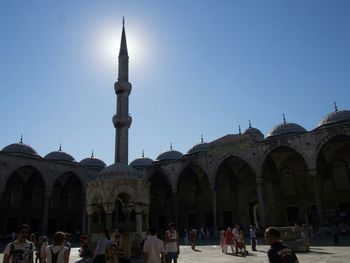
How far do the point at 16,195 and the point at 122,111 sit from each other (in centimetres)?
1412

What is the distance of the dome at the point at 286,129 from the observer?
25.4 m

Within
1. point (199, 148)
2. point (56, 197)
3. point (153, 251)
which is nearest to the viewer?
point (153, 251)

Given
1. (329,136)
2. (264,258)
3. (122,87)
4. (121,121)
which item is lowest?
(264,258)

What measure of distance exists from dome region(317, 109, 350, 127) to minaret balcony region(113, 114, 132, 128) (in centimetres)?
1420

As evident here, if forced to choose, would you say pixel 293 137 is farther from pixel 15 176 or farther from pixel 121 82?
pixel 15 176

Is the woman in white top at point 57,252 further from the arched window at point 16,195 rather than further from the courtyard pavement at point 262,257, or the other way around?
the arched window at point 16,195

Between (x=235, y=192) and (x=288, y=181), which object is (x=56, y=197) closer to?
(x=235, y=192)

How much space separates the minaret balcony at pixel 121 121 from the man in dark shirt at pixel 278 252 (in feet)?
51.2

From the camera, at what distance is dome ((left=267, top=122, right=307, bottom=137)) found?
25.4 m

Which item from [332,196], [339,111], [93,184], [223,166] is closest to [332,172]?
[332,196]

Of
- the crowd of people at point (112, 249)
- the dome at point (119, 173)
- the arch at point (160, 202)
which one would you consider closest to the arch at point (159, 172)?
the arch at point (160, 202)

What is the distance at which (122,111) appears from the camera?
61.1 feet

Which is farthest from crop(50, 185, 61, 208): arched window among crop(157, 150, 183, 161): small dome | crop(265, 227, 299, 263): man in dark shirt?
crop(265, 227, 299, 263): man in dark shirt

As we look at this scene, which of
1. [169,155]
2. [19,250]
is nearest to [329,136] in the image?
[169,155]
